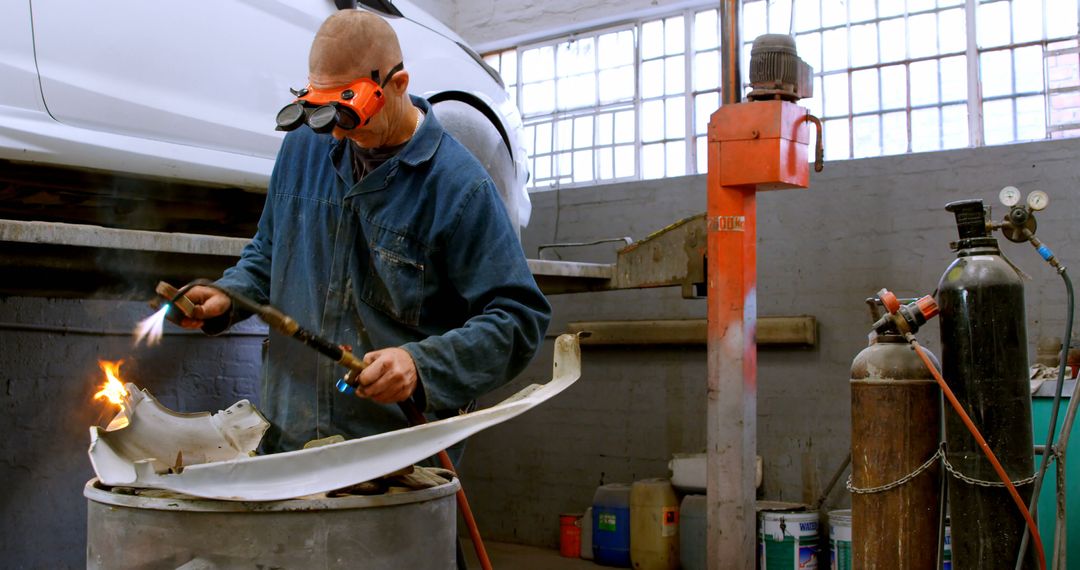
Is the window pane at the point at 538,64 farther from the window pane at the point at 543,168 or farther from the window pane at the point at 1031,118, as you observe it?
the window pane at the point at 1031,118

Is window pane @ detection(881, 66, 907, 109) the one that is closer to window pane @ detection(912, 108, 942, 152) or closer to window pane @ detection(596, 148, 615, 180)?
window pane @ detection(912, 108, 942, 152)

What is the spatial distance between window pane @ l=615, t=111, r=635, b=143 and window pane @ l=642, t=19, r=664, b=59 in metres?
0.36

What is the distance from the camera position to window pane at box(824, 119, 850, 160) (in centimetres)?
514

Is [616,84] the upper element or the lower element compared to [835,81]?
upper

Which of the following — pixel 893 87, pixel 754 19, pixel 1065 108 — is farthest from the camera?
pixel 754 19

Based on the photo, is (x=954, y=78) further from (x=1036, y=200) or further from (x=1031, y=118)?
(x=1036, y=200)

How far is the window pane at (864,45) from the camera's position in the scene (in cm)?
512

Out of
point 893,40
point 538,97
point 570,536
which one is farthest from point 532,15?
point 570,536


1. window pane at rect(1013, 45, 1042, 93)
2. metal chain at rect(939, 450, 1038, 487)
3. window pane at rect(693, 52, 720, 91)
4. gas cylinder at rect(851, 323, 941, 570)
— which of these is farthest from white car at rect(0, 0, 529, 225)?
window pane at rect(1013, 45, 1042, 93)

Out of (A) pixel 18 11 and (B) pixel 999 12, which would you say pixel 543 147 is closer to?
(B) pixel 999 12

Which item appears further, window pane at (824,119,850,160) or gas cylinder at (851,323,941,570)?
window pane at (824,119,850,160)

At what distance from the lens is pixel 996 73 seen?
4789 millimetres

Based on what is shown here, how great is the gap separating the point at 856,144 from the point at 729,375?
1926mm

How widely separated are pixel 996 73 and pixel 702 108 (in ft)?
5.10
